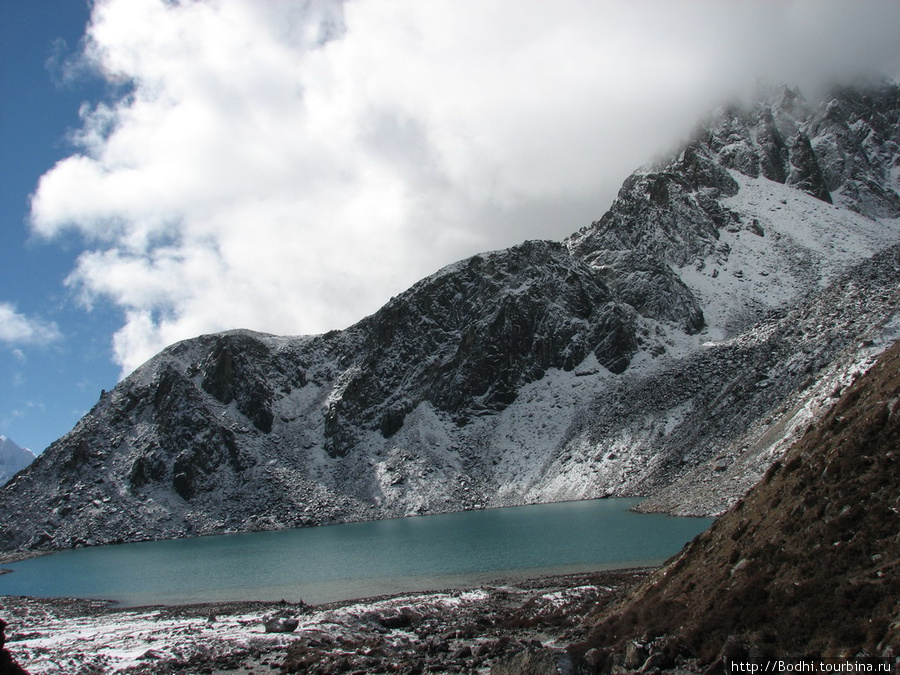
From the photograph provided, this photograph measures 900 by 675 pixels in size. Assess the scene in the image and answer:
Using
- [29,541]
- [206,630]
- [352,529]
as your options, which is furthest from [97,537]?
[206,630]

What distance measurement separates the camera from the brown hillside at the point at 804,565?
672 inches

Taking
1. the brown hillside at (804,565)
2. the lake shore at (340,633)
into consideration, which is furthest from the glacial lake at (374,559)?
the brown hillside at (804,565)

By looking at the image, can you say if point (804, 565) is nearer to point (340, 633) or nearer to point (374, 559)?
point (340, 633)

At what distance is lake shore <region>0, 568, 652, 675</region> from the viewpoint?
105 ft

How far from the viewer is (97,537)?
164 metres

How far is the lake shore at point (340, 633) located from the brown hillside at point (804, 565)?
22.5 ft

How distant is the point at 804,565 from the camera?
1955 cm

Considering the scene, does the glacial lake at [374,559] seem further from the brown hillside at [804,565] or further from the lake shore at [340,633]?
the brown hillside at [804,565]

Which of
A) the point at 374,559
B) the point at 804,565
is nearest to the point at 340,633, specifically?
the point at 804,565

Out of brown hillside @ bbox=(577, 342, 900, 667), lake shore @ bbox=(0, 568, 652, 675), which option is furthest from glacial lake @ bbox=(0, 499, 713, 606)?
brown hillside @ bbox=(577, 342, 900, 667)

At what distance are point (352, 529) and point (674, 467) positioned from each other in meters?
78.2

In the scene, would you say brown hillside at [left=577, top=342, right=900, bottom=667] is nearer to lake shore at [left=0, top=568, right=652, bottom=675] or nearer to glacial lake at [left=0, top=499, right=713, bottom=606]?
lake shore at [left=0, top=568, right=652, bottom=675]

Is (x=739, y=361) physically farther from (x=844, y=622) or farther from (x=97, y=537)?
(x=97, y=537)

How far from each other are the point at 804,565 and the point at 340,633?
1206 inches
